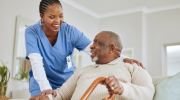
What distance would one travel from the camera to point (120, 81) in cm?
101

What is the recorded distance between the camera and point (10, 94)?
3438 mm

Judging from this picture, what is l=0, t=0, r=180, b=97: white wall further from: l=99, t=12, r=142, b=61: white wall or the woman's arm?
the woman's arm

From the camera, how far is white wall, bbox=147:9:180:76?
5.26 metres

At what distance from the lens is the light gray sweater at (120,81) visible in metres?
0.95

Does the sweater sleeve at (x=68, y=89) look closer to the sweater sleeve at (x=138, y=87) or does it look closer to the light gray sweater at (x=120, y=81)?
the light gray sweater at (x=120, y=81)

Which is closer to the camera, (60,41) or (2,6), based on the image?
(60,41)

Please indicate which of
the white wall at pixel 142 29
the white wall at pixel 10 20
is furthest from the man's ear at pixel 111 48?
the white wall at pixel 142 29

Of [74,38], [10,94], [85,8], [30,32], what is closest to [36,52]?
[30,32]

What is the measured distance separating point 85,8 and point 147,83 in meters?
4.72

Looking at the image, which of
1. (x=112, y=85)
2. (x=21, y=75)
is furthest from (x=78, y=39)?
(x=21, y=75)

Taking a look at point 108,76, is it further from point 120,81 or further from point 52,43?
point 52,43

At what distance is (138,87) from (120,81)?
85 millimetres

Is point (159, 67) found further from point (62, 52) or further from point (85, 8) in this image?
point (62, 52)

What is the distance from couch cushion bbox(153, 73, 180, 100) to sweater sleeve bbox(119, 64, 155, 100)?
45 millimetres
